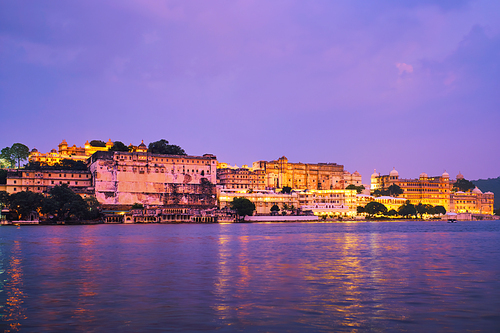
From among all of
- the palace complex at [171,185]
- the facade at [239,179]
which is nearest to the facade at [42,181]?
the palace complex at [171,185]

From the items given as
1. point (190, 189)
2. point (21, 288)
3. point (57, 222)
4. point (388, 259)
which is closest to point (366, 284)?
point (388, 259)

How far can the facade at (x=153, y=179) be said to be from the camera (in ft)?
373

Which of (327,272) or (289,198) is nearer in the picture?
(327,272)

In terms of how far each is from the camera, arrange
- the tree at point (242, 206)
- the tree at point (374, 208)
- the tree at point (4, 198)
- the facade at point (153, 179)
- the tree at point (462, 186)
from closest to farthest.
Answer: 1. the tree at point (4, 198)
2. the facade at point (153, 179)
3. the tree at point (242, 206)
4. the tree at point (374, 208)
5. the tree at point (462, 186)

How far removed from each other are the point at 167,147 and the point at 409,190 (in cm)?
9240

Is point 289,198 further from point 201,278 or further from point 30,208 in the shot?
point 201,278

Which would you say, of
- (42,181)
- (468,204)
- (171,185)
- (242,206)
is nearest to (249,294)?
(242,206)

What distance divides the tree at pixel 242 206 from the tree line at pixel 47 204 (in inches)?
1401

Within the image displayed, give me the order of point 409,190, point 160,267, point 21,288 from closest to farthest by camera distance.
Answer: point 21,288 → point 160,267 → point 409,190

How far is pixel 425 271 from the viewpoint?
22.2 meters

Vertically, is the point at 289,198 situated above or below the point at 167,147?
below

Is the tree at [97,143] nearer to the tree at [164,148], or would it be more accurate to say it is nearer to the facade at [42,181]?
the tree at [164,148]

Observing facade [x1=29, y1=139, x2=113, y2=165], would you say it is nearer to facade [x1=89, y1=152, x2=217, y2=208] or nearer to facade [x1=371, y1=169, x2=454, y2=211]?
facade [x1=89, y1=152, x2=217, y2=208]

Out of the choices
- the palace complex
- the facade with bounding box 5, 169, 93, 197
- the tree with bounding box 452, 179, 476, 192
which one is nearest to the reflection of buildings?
the tree with bounding box 452, 179, 476, 192
